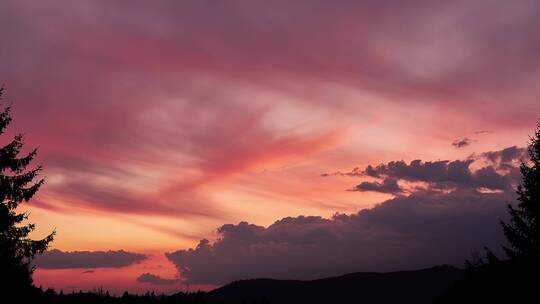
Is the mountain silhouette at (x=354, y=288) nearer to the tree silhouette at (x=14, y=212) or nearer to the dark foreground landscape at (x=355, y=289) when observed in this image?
the dark foreground landscape at (x=355, y=289)

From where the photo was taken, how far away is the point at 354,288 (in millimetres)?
190625

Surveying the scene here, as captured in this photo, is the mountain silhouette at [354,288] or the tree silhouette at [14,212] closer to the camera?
the tree silhouette at [14,212]

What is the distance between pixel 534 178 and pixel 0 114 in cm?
3282

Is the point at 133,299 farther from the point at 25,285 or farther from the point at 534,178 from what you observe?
the point at 534,178

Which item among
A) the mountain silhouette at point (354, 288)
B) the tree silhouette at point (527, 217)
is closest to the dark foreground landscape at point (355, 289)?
the mountain silhouette at point (354, 288)

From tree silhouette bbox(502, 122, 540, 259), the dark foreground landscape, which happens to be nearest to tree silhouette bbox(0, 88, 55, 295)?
tree silhouette bbox(502, 122, 540, 259)

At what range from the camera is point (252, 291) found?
183 metres

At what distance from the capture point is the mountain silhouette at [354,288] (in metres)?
175

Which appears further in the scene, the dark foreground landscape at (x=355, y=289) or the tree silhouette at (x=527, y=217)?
the dark foreground landscape at (x=355, y=289)

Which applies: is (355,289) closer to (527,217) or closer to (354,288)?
(354,288)

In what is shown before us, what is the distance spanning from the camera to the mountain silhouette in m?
175

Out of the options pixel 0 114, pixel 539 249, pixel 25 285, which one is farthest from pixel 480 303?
pixel 0 114

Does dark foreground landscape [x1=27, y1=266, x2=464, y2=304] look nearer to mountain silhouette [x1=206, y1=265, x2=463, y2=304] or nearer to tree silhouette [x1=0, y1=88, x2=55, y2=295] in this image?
mountain silhouette [x1=206, y1=265, x2=463, y2=304]

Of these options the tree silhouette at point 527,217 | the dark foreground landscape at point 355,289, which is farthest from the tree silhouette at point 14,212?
the dark foreground landscape at point 355,289
